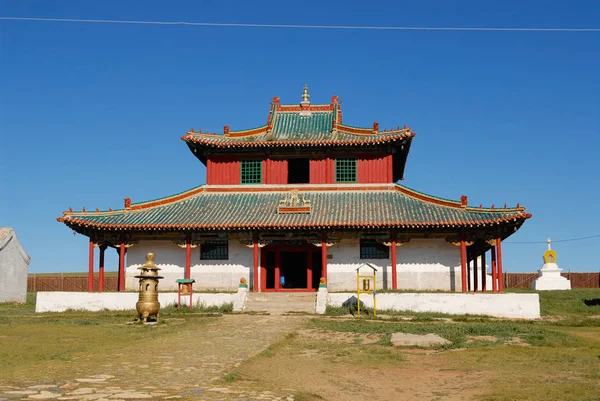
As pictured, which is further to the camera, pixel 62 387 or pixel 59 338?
pixel 59 338

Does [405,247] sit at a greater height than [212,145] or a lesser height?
lesser

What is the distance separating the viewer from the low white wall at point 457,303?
90.9 ft

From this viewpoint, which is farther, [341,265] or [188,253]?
[341,265]

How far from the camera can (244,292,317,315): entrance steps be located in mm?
27641

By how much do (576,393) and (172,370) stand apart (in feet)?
22.3

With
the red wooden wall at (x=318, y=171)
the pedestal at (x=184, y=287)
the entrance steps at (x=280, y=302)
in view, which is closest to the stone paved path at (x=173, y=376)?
the pedestal at (x=184, y=287)

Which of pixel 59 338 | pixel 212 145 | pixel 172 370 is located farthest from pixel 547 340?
pixel 212 145

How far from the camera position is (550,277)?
4791 cm

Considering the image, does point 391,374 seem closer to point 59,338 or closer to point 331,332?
point 331,332

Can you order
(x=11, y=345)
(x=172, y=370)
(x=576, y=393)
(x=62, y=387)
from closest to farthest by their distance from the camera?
(x=62, y=387)
(x=576, y=393)
(x=172, y=370)
(x=11, y=345)

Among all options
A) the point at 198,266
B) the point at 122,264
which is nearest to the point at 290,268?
the point at 198,266

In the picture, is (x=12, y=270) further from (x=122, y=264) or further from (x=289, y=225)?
(x=289, y=225)

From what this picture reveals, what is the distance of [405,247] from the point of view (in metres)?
Answer: 31.3

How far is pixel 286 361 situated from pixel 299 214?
1804 centimetres
